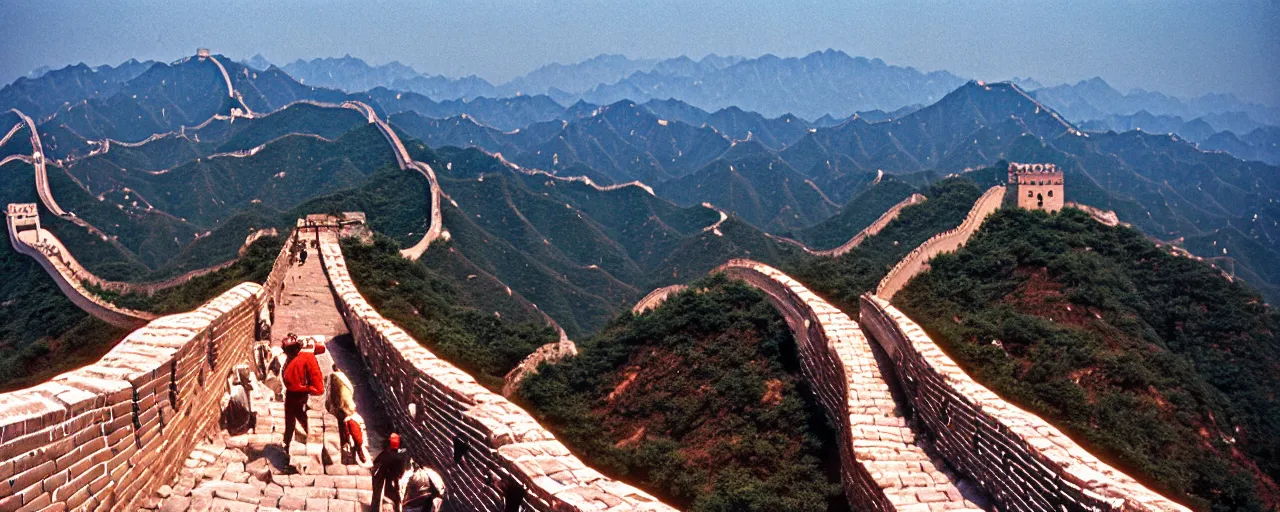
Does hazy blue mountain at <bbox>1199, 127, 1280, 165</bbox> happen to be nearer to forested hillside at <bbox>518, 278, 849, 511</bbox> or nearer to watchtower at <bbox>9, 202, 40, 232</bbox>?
forested hillside at <bbox>518, 278, 849, 511</bbox>

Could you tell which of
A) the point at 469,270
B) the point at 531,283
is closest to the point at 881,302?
the point at 469,270

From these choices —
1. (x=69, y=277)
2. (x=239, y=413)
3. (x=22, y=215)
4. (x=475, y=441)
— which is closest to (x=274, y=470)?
(x=239, y=413)

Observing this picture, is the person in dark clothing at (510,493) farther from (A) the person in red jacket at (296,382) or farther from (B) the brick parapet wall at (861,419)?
(B) the brick parapet wall at (861,419)

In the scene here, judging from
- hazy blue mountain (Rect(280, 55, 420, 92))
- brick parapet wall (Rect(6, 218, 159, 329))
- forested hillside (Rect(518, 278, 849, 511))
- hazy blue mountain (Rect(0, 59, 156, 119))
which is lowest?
forested hillside (Rect(518, 278, 849, 511))

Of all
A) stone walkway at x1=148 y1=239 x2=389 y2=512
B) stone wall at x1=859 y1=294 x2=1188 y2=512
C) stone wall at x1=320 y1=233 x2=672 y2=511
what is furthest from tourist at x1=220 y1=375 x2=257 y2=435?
stone wall at x1=859 y1=294 x2=1188 y2=512

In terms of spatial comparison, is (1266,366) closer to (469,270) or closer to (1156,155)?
(469,270)

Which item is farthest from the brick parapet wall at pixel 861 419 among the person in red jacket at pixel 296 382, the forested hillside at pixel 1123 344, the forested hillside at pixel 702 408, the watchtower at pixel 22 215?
the watchtower at pixel 22 215

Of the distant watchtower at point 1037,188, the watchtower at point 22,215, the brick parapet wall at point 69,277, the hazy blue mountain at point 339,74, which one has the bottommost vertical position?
the brick parapet wall at point 69,277
